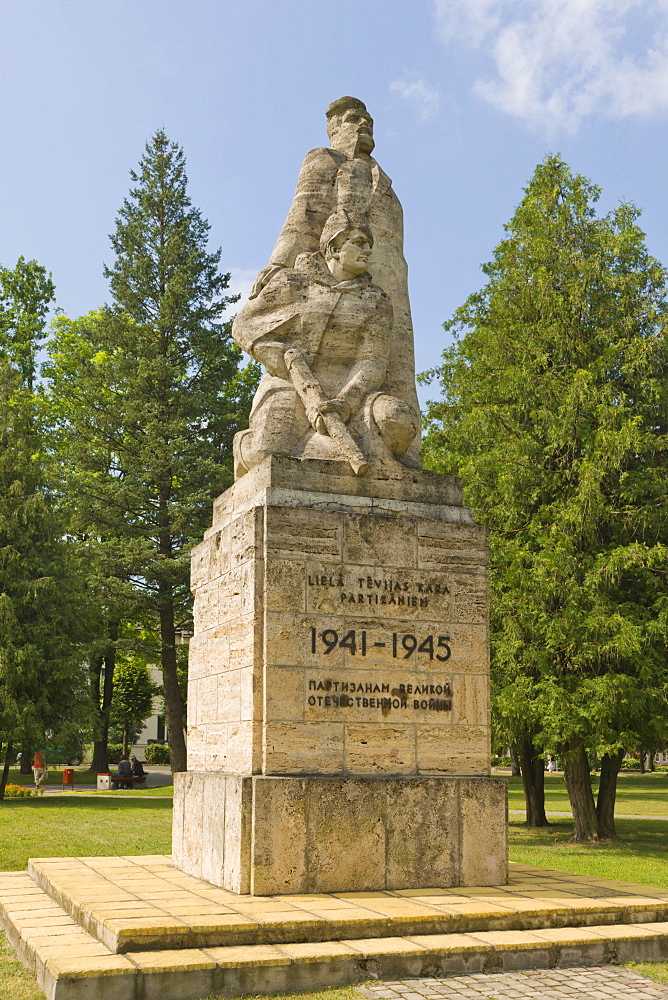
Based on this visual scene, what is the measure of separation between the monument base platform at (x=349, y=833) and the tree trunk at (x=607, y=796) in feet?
31.3

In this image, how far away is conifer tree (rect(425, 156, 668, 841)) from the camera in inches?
583

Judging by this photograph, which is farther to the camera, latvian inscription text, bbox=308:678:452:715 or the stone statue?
the stone statue

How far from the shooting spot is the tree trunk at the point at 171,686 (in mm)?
25328

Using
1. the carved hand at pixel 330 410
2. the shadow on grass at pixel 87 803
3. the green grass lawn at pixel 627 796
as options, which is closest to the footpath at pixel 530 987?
the carved hand at pixel 330 410

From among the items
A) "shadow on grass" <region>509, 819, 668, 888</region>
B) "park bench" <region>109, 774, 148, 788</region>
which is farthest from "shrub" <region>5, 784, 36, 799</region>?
"shadow on grass" <region>509, 819, 668, 888</region>

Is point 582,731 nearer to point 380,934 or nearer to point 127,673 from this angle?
point 380,934

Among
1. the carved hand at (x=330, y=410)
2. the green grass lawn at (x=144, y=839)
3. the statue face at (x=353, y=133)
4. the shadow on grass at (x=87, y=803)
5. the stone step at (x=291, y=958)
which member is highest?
the statue face at (x=353, y=133)

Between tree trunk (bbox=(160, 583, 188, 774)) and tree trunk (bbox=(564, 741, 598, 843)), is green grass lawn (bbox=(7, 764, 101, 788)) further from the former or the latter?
tree trunk (bbox=(564, 741, 598, 843))

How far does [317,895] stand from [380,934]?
2.90 ft

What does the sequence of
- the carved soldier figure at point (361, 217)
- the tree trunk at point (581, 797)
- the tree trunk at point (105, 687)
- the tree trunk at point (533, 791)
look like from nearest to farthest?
1. the carved soldier figure at point (361, 217)
2. the tree trunk at point (581, 797)
3. the tree trunk at point (533, 791)
4. the tree trunk at point (105, 687)

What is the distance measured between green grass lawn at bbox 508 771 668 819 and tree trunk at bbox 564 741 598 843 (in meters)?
4.95

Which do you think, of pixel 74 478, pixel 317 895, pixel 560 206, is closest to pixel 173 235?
pixel 74 478

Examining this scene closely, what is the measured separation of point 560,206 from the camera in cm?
1778

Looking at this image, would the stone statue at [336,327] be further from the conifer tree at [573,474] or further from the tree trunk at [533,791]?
the tree trunk at [533,791]
